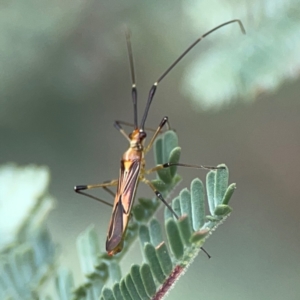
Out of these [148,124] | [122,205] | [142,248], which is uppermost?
[148,124]

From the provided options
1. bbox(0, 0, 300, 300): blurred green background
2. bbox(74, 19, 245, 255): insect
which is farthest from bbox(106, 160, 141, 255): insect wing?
bbox(0, 0, 300, 300): blurred green background

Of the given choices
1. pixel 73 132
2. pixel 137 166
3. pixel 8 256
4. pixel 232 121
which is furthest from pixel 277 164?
pixel 8 256

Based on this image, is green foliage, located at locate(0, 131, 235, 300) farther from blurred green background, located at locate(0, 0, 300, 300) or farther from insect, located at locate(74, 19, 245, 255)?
blurred green background, located at locate(0, 0, 300, 300)

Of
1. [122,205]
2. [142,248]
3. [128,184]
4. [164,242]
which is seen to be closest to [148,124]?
[128,184]

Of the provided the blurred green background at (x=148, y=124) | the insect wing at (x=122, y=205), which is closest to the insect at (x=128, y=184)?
the insect wing at (x=122, y=205)

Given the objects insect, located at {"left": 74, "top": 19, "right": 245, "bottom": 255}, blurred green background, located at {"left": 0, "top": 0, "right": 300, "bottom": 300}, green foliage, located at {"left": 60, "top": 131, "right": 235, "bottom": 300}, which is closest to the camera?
green foliage, located at {"left": 60, "top": 131, "right": 235, "bottom": 300}

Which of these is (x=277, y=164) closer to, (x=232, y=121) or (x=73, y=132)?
(x=232, y=121)

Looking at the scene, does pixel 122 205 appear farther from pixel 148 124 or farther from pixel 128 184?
pixel 148 124
